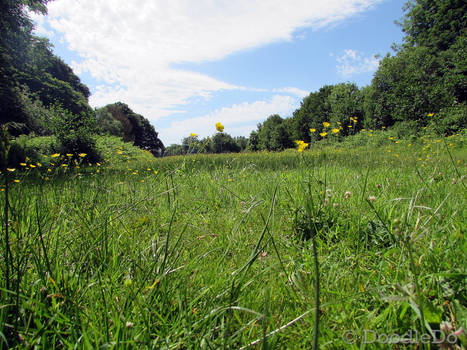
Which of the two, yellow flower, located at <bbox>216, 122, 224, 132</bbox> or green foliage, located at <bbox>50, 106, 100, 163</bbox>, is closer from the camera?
yellow flower, located at <bbox>216, 122, 224, 132</bbox>

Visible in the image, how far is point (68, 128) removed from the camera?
9820mm

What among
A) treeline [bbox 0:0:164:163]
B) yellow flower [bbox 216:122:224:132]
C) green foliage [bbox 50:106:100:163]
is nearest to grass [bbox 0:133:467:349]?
treeline [bbox 0:0:164:163]

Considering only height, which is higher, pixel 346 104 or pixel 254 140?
pixel 346 104

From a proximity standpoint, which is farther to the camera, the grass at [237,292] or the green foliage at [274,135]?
the green foliage at [274,135]

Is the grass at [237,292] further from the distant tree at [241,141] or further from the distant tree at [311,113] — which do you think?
the distant tree at [241,141]

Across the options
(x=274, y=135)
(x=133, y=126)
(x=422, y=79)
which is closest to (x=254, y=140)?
(x=274, y=135)

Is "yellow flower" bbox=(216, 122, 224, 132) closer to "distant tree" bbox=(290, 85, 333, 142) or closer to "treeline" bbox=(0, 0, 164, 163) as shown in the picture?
"treeline" bbox=(0, 0, 164, 163)

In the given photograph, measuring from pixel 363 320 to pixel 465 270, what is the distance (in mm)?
434

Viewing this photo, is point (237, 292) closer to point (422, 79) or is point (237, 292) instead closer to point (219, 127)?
point (219, 127)

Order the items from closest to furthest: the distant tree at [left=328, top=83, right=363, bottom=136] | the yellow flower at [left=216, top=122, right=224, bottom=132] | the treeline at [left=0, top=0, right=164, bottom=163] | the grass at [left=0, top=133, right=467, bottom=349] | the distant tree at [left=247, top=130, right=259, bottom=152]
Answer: the grass at [left=0, top=133, right=467, bottom=349], the yellow flower at [left=216, top=122, right=224, bottom=132], the treeline at [left=0, top=0, right=164, bottom=163], the distant tree at [left=328, top=83, right=363, bottom=136], the distant tree at [left=247, top=130, right=259, bottom=152]

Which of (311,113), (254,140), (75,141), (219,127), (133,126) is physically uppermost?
(133,126)

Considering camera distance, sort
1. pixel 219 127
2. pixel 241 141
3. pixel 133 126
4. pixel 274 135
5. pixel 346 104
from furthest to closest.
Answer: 1. pixel 241 141
2. pixel 274 135
3. pixel 133 126
4. pixel 346 104
5. pixel 219 127

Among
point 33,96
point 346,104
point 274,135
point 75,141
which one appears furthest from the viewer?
point 274,135

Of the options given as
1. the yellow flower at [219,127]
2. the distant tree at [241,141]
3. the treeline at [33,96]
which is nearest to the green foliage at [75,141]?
the treeline at [33,96]
